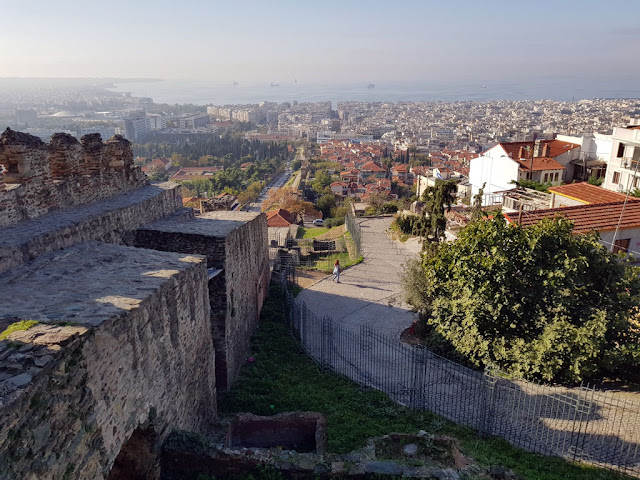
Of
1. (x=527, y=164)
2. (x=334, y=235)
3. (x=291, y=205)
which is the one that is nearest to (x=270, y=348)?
(x=334, y=235)

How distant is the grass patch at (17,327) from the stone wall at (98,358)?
70 mm

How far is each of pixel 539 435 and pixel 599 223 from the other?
25.5ft

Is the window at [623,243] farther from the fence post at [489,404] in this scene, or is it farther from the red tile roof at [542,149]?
the red tile roof at [542,149]

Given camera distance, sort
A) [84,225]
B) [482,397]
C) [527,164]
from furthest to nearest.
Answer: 1. [527,164]
2. [482,397]
3. [84,225]

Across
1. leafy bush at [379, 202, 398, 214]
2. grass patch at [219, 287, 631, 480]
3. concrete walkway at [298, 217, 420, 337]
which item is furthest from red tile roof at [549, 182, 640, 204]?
leafy bush at [379, 202, 398, 214]

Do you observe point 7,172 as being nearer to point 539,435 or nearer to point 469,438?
point 469,438

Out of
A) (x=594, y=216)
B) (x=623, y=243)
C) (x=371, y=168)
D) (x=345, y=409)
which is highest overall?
(x=594, y=216)

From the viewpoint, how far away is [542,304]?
8289 mm

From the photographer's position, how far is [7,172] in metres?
6.52

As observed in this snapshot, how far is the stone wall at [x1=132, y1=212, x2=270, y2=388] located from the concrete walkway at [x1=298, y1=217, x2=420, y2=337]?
3113 mm

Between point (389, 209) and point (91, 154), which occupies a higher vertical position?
point (91, 154)

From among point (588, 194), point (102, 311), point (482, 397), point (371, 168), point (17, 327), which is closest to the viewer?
point (17, 327)

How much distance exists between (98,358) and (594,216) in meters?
13.0

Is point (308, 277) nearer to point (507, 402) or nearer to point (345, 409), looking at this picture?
point (345, 409)
